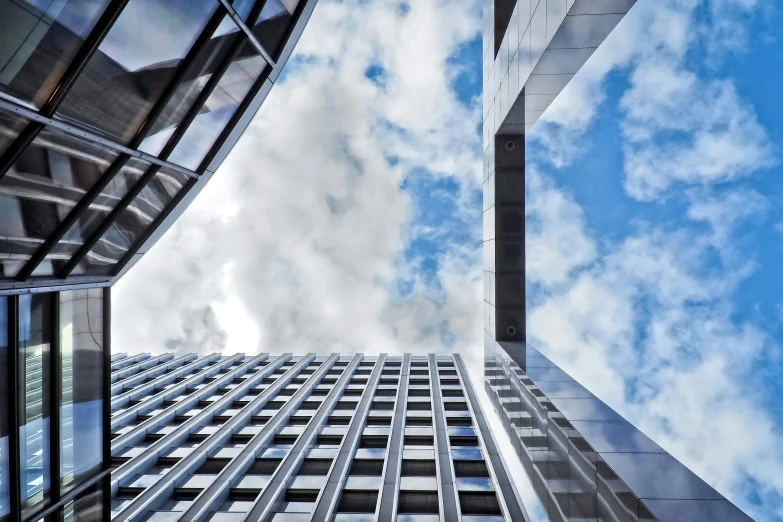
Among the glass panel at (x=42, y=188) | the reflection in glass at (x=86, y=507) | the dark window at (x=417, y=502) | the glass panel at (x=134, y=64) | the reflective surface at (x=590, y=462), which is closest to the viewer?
the glass panel at (x=134, y=64)

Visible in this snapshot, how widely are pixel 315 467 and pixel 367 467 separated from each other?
121 inches

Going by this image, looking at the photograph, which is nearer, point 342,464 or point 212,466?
point 342,464

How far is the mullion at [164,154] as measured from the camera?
9.58m

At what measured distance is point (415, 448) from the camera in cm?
2792

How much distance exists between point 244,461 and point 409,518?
10500 mm

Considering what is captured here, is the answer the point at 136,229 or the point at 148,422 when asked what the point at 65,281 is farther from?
the point at 148,422

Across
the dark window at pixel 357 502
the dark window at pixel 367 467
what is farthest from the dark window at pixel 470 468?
the dark window at pixel 357 502

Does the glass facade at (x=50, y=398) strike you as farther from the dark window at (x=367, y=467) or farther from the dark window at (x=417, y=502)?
the dark window at (x=367, y=467)

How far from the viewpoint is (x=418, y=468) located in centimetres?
2569

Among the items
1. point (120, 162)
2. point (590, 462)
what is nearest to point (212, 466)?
point (120, 162)

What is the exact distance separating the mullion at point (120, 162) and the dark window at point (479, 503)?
2094cm

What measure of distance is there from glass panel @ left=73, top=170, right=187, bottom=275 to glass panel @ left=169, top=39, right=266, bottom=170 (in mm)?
656

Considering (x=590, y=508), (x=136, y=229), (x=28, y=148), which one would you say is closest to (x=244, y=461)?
(x=136, y=229)

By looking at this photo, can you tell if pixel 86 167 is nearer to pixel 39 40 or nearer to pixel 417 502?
pixel 39 40
